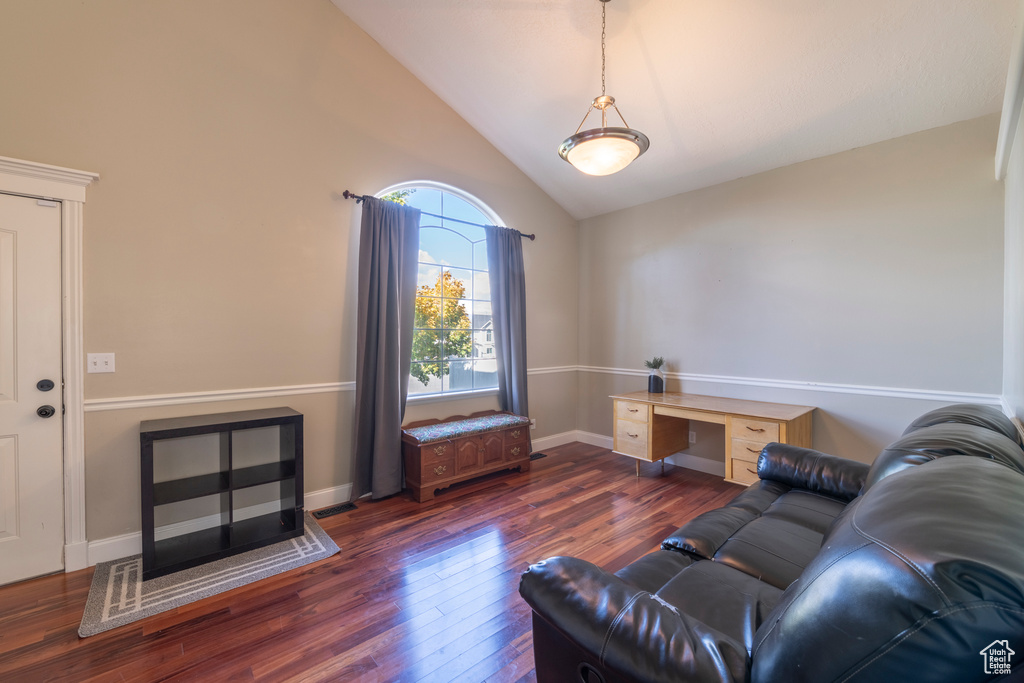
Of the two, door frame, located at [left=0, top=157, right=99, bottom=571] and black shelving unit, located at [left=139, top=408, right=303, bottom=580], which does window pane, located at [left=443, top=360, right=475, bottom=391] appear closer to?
black shelving unit, located at [left=139, top=408, right=303, bottom=580]

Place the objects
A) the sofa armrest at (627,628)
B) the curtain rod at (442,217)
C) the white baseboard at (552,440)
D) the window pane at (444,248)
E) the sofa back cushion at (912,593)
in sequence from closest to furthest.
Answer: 1. the sofa back cushion at (912,593)
2. the sofa armrest at (627,628)
3. the curtain rod at (442,217)
4. the window pane at (444,248)
5. the white baseboard at (552,440)

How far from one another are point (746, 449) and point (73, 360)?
4.38m

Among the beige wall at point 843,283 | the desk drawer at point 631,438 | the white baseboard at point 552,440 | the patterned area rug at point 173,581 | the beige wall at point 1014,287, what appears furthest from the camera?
the white baseboard at point 552,440

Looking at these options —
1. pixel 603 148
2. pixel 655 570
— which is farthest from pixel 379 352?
pixel 655 570

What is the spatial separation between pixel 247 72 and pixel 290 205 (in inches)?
35.5

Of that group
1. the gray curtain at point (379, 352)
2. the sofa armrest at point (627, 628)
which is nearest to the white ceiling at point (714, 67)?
the gray curtain at point (379, 352)

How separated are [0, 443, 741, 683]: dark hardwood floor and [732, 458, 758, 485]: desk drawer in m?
0.36

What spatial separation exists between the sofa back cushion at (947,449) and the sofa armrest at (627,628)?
829mm

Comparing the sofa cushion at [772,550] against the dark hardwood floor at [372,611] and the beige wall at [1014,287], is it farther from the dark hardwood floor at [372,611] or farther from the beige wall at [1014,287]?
the beige wall at [1014,287]

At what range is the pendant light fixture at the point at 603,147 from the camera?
2.13 meters

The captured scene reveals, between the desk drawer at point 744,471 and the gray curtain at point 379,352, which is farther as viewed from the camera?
the gray curtain at point 379,352

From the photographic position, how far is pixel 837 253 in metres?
3.18

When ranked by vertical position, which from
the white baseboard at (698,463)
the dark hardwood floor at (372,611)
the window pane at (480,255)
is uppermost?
the window pane at (480,255)

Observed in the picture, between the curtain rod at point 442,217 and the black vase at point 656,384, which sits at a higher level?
the curtain rod at point 442,217
